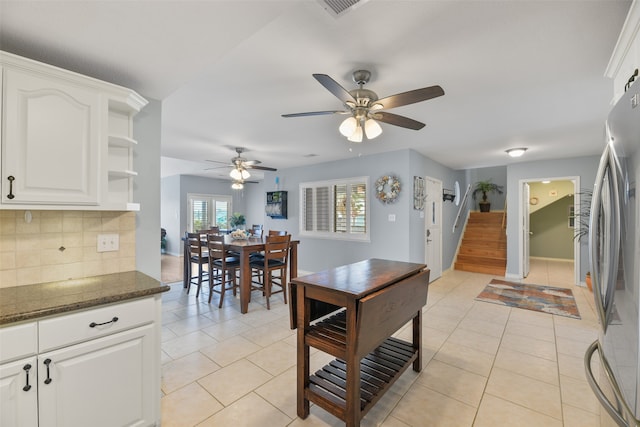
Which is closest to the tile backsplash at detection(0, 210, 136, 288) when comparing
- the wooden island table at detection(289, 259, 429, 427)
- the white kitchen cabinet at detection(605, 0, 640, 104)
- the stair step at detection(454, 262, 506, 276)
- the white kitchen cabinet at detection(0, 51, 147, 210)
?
the white kitchen cabinet at detection(0, 51, 147, 210)

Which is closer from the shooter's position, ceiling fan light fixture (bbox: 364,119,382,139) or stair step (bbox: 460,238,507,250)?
ceiling fan light fixture (bbox: 364,119,382,139)

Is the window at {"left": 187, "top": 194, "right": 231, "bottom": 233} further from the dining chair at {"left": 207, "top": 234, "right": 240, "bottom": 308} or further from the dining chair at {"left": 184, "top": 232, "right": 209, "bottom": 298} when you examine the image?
the dining chair at {"left": 207, "top": 234, "right": 240, "bottom": 308}

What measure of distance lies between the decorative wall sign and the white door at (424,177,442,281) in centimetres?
24

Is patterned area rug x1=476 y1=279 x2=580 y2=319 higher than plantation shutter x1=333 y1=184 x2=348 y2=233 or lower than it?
lower

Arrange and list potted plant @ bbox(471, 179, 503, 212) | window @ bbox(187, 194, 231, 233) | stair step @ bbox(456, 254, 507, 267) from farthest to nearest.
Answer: window @ bbox(187, 194, 231, 233)
potted plant @ bbox(471, 179, 503, 212)
stair step @ bbox(456, 254, 507, 267)

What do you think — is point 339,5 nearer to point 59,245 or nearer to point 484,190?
point 59,245

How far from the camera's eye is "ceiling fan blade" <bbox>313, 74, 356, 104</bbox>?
162 centimetres

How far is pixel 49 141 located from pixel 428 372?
3.01 m

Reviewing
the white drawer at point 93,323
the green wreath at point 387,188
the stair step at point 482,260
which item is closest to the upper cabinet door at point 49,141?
the white drawer at point 93,323

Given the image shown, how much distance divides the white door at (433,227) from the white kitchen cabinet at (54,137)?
183 inches

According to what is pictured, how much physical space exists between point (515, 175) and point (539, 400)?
187 inches

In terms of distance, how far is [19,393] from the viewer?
1.19 m

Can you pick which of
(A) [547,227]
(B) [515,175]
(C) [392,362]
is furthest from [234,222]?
(A) [547,227]

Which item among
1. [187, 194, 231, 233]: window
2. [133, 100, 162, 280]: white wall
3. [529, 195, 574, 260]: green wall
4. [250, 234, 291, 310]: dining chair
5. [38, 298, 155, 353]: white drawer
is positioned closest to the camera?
[38, 298, 155, 353]: white drawer
